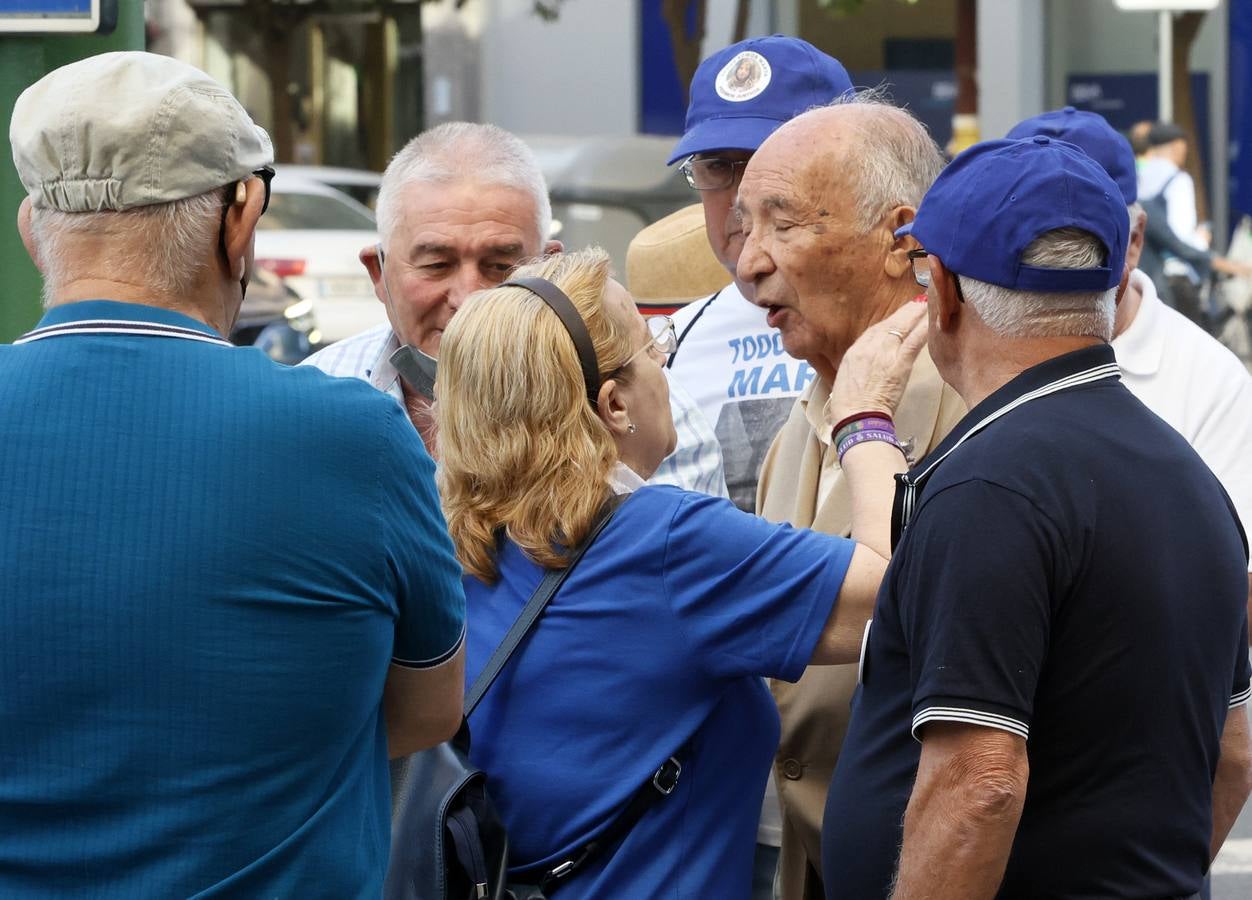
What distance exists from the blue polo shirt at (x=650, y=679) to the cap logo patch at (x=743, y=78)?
1.62m

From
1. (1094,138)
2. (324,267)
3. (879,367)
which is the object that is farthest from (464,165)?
(324,267)

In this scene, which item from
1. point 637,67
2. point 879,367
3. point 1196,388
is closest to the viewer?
point 879,367

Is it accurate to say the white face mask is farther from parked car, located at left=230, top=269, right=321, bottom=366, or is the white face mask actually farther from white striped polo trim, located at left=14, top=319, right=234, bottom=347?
parked car, located at left=230, top=269, right=321, bottom=366

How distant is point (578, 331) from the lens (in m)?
2.59

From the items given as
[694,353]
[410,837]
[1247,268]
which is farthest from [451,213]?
[1247,268]

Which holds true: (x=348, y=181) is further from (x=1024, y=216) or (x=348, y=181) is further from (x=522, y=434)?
(x=1024, y=216)

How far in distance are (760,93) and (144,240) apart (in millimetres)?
2136

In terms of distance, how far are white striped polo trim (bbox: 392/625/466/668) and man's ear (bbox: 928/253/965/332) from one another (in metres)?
0.77

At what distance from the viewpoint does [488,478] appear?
258 centimetres

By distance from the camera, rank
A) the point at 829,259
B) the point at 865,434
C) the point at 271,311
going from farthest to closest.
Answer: the point at 271,311 → the point at 829,259 → the point at 865,434

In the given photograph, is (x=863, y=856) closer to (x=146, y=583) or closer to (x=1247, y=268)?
(x=146, y=583)

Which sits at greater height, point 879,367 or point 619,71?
point 619,71

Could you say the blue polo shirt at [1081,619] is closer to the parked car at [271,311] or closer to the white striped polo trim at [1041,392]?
the white striped polo trim at [1041,392]

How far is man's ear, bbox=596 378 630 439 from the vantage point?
8.63ft
